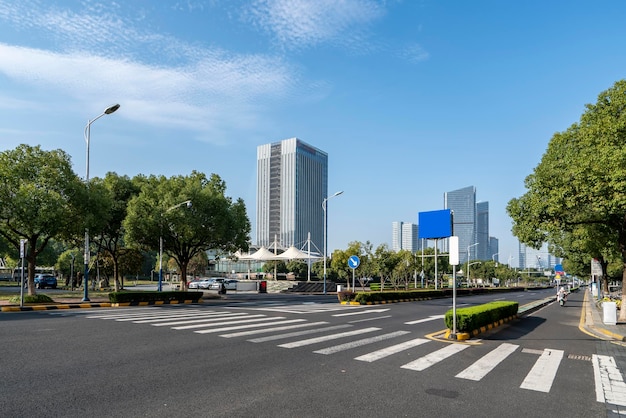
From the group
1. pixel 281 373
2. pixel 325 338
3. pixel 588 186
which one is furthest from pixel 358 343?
pixel 588 186

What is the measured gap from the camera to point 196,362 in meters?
8.62

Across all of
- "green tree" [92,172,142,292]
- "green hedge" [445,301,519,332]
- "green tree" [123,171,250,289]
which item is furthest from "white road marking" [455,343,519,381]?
"green tree" [92,172,142,292]

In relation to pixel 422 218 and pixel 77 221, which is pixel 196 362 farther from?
pixel 422 218

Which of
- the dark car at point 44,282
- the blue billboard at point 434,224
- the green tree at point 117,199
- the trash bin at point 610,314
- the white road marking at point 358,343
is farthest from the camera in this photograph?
the dark car at point 44,282

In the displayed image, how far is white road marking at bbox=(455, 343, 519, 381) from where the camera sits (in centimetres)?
826

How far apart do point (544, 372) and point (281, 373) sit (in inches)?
204

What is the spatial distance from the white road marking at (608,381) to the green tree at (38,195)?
23476 mm

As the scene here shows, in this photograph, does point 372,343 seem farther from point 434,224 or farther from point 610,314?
point 434,224

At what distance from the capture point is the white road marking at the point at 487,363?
826 centimetres

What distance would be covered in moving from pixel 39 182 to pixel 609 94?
1136 inches

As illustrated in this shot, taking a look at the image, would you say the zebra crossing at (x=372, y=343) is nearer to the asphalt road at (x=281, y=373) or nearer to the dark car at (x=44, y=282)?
the asphalt road at (x=281, y=373)

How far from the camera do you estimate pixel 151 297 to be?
25.6 m

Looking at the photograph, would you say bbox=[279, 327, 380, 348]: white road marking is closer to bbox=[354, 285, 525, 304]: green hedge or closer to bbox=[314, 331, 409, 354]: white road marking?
bbox=[314, 331, 409, 354]: white road marking

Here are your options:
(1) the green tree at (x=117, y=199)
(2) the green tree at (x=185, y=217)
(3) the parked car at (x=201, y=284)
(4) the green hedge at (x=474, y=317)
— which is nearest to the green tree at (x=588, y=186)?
(4) the green hedge at (x=474, y=317)
